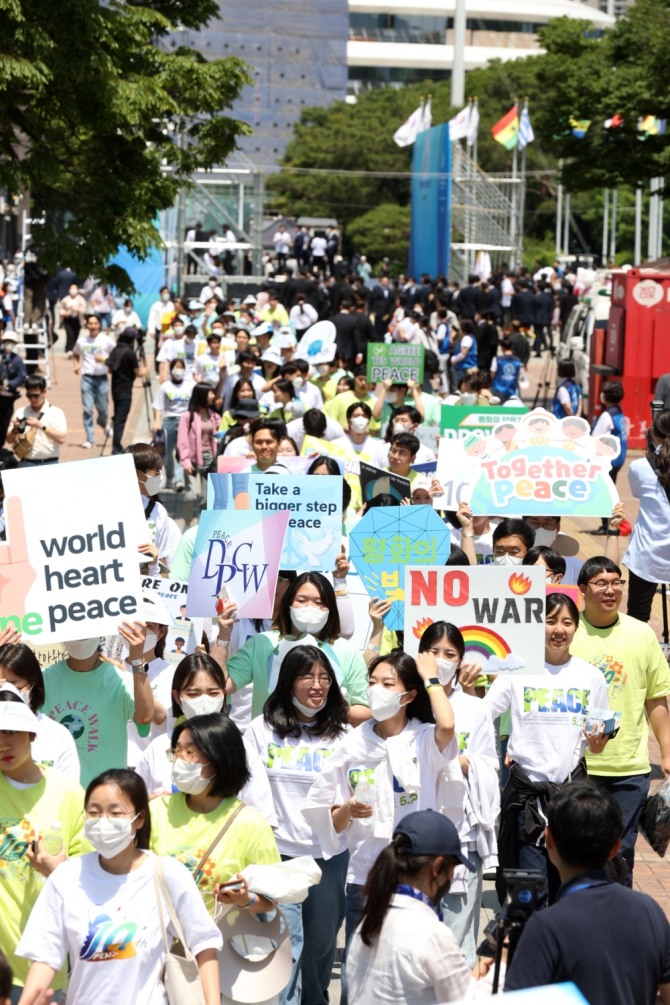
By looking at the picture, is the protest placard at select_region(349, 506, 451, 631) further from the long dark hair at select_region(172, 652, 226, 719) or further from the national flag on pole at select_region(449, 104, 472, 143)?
the national flag on pole at select_region(449, 104, 472, 143)

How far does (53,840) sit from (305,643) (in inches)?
75.8

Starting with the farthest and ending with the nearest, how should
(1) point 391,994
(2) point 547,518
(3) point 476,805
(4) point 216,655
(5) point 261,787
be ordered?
(2) point 547,518 < (4) point 216,655 < (3) point 476,805 < (5) point 261,787 < (1) point 391,994

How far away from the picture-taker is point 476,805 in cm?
626

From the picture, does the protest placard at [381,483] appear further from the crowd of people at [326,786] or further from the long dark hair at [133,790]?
the long dark hair at [133,790]

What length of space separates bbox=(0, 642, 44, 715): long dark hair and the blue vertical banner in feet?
109

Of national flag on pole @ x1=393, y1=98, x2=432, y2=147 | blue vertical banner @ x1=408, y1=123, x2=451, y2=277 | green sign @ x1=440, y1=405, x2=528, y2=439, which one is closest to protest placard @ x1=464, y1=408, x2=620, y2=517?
green sign @ x1=440, y1=405, x2=528, y2=439

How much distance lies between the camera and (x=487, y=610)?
7137 millimetres

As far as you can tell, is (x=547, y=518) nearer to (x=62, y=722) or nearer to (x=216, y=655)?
(x=216, y=655)

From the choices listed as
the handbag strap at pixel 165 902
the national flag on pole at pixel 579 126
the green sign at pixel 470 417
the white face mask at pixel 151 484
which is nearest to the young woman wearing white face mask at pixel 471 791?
the handbag strap at pixel 165 902

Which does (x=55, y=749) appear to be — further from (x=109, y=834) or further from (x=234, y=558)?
(x=234, y=558)

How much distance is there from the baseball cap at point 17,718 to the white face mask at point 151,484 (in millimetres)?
3975

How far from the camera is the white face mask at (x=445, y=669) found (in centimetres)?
636

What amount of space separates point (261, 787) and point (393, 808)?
52 cm

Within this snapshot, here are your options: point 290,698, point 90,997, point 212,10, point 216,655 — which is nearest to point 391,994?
point 90,997
